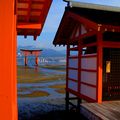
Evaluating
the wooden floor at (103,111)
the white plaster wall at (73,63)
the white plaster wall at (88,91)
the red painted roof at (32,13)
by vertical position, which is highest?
the red painted roof at (32,13)

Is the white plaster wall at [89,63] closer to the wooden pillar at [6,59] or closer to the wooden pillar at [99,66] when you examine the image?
the wooden pillar at [99,66]

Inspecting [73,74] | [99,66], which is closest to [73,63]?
[73,74]

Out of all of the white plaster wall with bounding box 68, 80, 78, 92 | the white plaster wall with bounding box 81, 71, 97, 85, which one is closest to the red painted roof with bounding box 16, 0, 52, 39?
the white plaster wall with bounding box 81, 71, 97, 85

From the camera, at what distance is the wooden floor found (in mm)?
7758

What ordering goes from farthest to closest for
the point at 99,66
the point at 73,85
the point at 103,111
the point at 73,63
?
1. the point at 73,85
2. the point at 73,63
3. the point at 99,66
4. the point at 103,111

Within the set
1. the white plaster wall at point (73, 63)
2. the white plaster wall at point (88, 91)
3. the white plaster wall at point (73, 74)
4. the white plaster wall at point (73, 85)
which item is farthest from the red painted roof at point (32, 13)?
the white plaster wall at point (73, 85)

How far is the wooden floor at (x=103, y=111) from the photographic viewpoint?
305 inches

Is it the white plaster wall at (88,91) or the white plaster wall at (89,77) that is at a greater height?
the white plaster wall at (89,77)

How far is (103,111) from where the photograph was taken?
27.7 feet

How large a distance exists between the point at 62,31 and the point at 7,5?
1129 cm

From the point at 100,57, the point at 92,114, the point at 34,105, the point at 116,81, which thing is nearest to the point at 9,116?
the point at 92,114

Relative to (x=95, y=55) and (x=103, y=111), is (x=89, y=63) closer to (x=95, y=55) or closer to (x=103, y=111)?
(x=95, y=55)

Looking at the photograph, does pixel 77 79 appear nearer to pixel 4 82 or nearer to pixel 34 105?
pixel 34 105

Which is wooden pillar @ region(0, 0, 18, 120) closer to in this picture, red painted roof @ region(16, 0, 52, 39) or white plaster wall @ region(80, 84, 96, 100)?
red painted roof @ region(16, 0, 52, 39)
